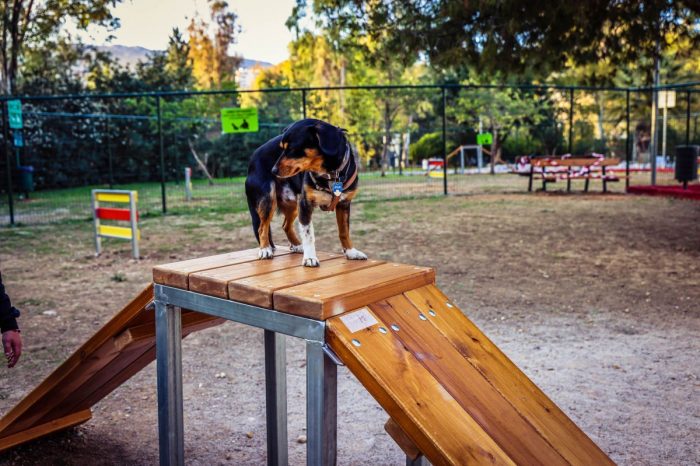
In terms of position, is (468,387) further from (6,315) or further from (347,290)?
(6,315)

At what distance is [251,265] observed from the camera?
2484 millimetres

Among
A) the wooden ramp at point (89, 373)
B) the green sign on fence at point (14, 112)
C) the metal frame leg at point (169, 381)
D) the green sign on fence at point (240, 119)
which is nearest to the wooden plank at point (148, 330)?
the wooden ramp at point (89, 373)

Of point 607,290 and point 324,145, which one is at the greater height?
point 324,145

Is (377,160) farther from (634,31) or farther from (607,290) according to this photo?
(607,290)

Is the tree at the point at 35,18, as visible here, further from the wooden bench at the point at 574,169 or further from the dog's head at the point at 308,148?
the dog's head at the point at 308,148

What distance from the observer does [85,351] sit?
2574 millimetres

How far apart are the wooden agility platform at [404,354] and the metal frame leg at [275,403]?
41cm

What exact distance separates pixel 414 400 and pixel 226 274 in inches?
36.1

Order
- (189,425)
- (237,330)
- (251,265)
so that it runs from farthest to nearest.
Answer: (237,330) → (189,425) → (251,265)

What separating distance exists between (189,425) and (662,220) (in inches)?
383

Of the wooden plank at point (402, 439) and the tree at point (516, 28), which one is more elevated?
the tree at point (516, 28)

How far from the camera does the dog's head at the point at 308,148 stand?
84.4 inches

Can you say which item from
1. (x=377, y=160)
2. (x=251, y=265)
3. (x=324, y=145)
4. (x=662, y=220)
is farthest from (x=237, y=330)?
(x=377, y=160)

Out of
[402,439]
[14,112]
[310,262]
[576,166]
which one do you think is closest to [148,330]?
[310,262]
